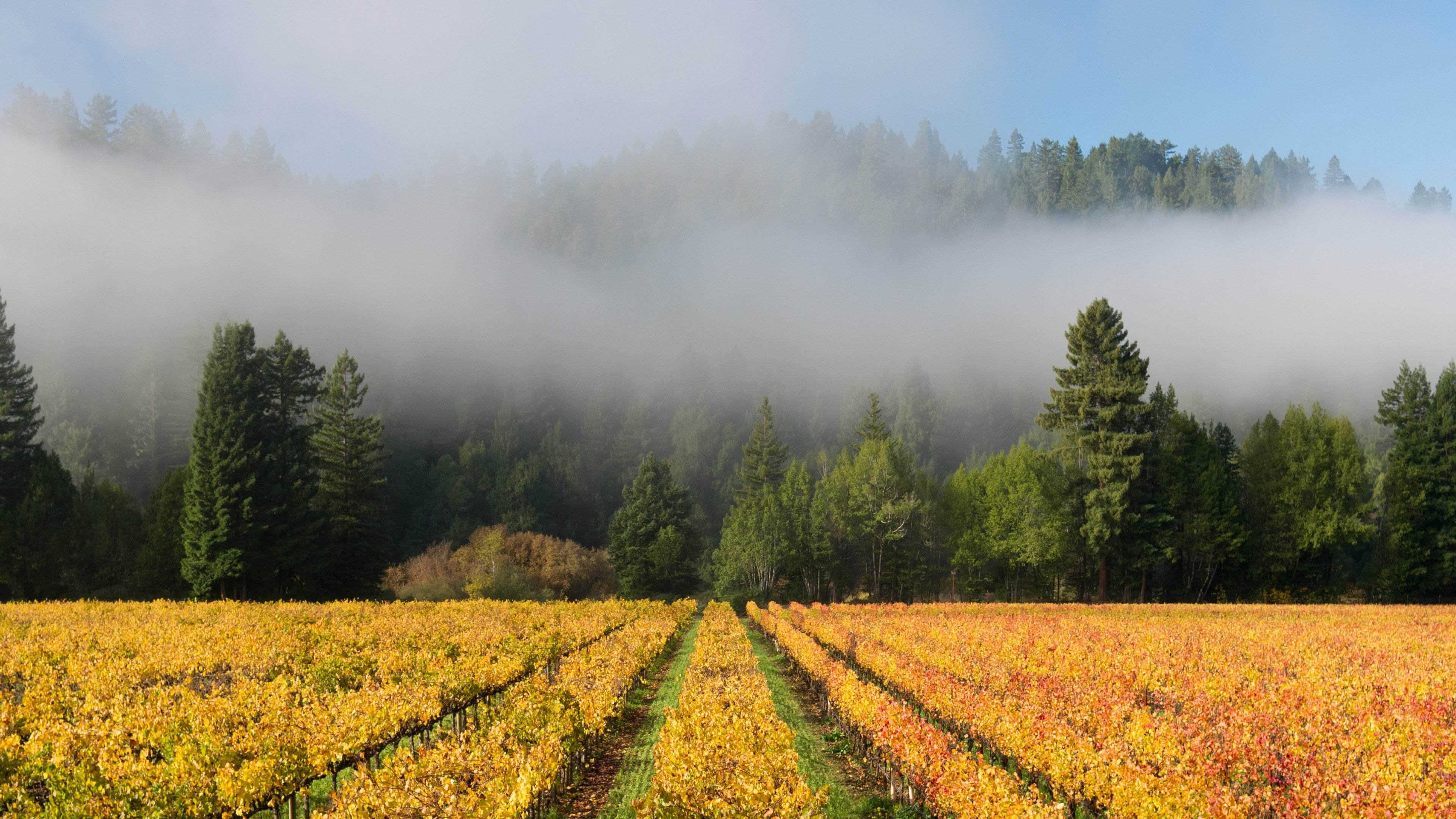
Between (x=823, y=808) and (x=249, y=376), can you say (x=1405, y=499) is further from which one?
(x=249, y=376)

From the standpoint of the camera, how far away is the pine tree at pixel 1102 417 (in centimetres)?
5347

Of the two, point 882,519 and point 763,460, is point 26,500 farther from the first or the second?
point 763,460

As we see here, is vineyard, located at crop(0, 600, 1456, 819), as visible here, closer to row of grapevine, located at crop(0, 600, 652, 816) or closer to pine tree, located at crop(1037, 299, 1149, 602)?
row of grapevine, located at crop(0, 600, 652, 816)

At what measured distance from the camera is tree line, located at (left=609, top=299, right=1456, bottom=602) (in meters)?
54.2

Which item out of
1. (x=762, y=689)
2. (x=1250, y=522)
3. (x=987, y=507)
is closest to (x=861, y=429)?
(x=987, y=507)

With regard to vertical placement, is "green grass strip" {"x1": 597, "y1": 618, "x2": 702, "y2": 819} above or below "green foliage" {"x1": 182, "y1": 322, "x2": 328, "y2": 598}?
below

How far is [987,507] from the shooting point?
218ft

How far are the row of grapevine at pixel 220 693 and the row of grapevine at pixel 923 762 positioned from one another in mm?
7740

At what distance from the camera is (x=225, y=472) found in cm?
4625

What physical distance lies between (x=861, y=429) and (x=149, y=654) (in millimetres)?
77010

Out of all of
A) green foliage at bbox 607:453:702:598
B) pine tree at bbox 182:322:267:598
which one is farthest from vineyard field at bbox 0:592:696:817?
green foliage at bbox 607:453:702:598

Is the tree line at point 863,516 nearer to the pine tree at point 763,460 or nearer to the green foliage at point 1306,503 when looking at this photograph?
the green foliage at point 1306,503

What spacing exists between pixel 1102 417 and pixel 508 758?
186ft

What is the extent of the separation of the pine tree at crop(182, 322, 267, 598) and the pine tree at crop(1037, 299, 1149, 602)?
58.1 metres
